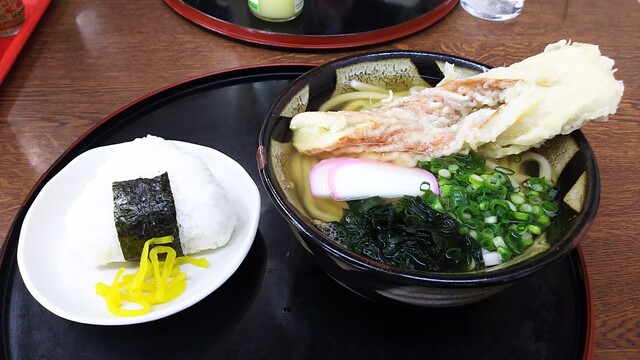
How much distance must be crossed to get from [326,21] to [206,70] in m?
0.52

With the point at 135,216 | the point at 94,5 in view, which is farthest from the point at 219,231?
the point at 94,5

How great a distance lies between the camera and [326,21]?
6.75 feet

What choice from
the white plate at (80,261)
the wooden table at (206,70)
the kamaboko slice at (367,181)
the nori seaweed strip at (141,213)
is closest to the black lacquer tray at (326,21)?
the wooden table at (206,70)

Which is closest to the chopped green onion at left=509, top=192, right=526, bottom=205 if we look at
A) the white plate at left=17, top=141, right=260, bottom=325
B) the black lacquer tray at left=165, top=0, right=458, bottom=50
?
the white plate at left=17, top=141, right=260, bottom=325

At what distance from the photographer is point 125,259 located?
1.19 meters

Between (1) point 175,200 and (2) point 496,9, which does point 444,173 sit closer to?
(1) point 175,200

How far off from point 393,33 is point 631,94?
2.86 feet

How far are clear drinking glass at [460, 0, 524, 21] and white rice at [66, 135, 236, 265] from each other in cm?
146

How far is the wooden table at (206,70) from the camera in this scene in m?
1.32

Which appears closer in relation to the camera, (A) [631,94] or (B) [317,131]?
(B) [317,131]

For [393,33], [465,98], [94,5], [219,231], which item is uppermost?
[465,98]

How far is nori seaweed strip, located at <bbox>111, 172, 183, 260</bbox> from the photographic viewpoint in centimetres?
114

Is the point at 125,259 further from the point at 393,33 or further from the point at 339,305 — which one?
the point at 393,33

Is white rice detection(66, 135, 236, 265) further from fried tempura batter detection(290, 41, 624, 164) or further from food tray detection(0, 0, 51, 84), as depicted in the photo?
food tray detection(0, 0, 51, 84)
